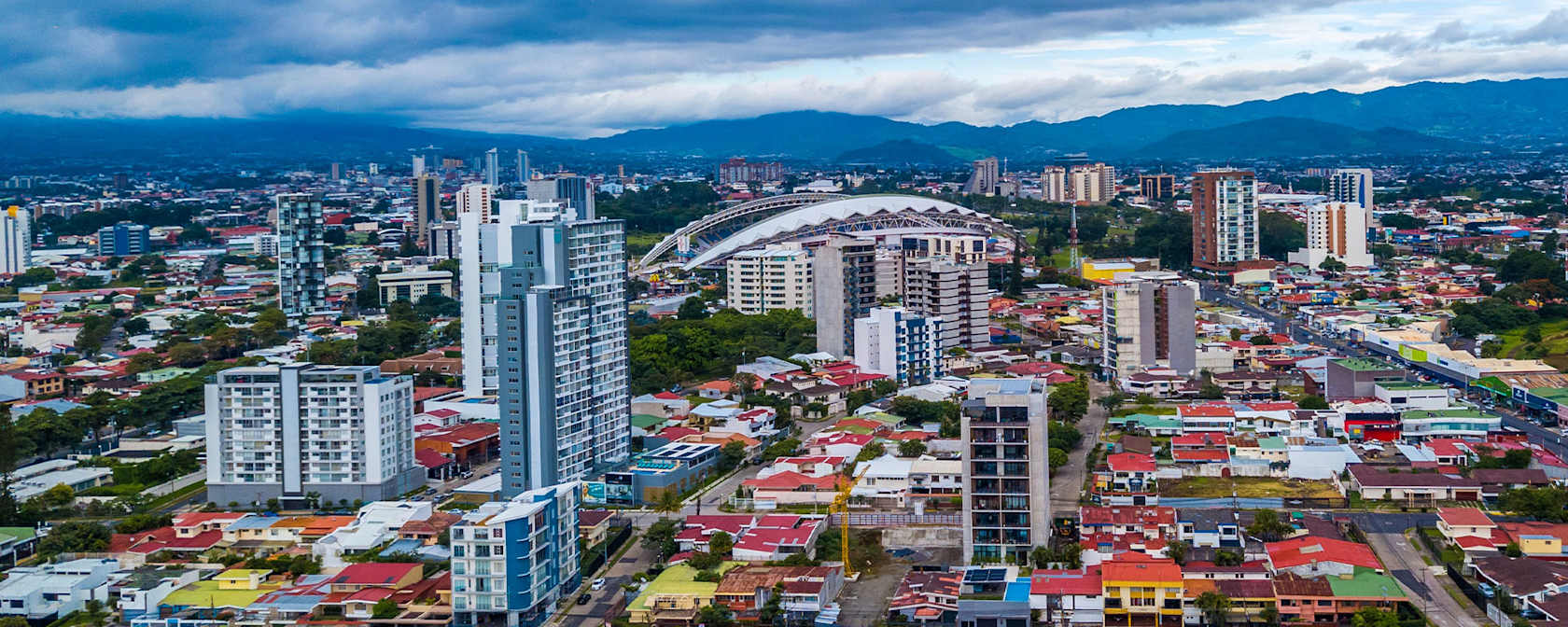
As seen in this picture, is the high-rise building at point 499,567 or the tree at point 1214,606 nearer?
the tree at point 1214,606

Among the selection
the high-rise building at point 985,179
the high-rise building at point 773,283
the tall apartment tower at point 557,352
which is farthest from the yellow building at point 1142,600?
the high-rise building at point 985,179

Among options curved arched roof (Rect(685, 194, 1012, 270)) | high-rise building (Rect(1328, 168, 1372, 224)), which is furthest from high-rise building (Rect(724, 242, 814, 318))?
high-rise building (Rect(1328, 168, 1372, 224))

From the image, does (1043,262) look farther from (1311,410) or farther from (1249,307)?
(1311,410)

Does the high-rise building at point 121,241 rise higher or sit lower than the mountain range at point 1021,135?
lower

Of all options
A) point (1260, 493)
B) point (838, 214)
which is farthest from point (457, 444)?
point (838, 214)

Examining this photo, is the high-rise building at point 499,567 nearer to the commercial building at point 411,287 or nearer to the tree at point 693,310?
the tree at point 693,310

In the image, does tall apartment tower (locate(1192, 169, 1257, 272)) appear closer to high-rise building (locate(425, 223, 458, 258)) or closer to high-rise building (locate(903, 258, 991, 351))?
high-rise building (locate(903, 258, 991, 351))
